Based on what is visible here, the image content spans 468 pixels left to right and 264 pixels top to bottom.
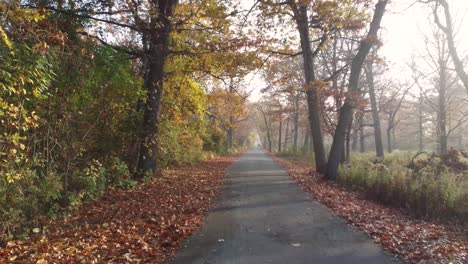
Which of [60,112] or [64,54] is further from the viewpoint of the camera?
[60,112]

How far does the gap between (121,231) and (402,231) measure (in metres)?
5.53

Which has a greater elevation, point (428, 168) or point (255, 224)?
point (428, 168)

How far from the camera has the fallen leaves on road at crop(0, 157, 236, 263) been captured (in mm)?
5348

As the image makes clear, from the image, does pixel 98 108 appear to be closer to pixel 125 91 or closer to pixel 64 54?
pixel 125 91

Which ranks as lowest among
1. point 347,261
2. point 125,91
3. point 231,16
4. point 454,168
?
point 347,261

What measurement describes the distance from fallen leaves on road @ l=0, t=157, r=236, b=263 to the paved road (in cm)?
44

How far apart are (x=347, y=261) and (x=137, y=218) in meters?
4.49

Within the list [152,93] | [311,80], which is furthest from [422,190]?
[152,93]

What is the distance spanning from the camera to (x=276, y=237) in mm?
6477

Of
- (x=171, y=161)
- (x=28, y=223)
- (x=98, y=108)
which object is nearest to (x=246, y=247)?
(x=28, y=223)

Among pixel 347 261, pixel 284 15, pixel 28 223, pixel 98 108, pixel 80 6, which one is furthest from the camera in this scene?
pixel 284 15

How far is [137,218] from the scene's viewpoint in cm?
763

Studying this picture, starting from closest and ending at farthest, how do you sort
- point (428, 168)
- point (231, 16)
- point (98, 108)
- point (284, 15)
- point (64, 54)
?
point (64, 54)
point (98, 108)
point (428, 168)
point (231, 16)
point (284, 15)

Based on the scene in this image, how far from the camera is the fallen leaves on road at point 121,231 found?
5.35 metres
